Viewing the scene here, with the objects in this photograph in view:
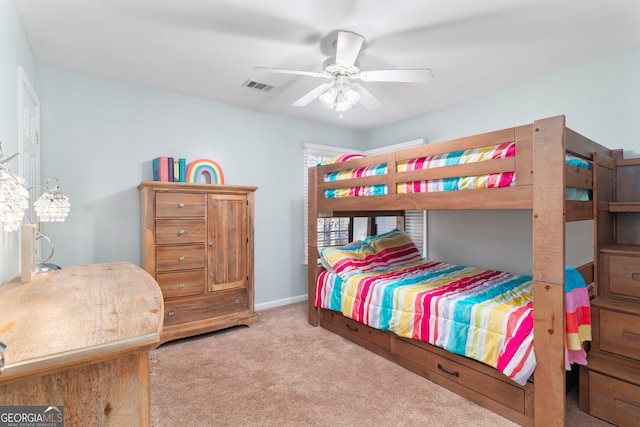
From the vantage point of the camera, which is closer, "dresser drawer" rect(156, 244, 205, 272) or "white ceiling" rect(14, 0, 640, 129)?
"white ceiling" rect(14, 0, 640, 129)

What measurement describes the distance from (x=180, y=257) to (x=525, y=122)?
3438 mm

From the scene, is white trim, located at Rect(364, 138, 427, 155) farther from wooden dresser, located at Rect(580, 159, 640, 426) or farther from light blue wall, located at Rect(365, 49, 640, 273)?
wooden dresser, located at Rect(580, 159, 640, 426)

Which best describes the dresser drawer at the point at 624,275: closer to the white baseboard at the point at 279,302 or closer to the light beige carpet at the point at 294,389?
the light beige carpet at the point at 294,389

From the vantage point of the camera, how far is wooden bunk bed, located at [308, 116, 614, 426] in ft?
5.38

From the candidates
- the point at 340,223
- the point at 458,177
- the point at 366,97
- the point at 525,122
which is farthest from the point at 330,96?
the point at 340,223

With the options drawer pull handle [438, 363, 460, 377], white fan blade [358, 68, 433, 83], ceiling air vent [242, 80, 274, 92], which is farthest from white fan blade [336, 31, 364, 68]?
drawer pull handle [438, 363, 460, 377]

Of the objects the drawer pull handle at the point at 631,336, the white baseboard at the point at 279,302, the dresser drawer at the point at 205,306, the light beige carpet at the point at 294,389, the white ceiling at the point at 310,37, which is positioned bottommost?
the light beige carpet at the point at 294,389

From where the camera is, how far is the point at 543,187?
1.68 m

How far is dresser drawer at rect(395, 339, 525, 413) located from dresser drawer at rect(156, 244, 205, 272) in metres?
1.88

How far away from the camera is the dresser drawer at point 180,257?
279 centimetres

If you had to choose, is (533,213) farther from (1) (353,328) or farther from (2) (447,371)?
(1) (353,328)

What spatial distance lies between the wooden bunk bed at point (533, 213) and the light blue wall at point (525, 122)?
1.19 feet

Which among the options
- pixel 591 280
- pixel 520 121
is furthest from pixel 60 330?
pixel 520 121

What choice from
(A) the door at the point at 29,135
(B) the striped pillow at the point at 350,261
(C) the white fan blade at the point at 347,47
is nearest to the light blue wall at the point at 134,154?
(A) the door at the point at 29,135
